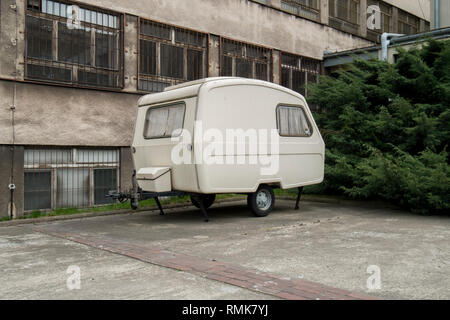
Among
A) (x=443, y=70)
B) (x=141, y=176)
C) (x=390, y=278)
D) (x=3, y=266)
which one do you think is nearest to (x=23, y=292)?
(x=3, y=266)

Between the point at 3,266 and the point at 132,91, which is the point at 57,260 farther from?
the point at 132,91

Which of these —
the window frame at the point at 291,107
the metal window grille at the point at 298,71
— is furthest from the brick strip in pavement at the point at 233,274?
the metal window grille at the point at 298,71

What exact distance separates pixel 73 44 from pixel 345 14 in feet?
44.8

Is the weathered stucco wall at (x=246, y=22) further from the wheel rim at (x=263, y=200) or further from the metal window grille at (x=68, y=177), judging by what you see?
the wheel rim at (x=263, y=200)

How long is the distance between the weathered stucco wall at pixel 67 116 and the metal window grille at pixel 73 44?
37cm

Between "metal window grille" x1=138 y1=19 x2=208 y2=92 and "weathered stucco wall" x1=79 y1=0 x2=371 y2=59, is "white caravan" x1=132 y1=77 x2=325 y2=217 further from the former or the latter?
"weathered stucco wall" x1=79 y1=0 x2=371 y2=59

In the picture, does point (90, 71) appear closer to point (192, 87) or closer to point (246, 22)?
point (192, 87)

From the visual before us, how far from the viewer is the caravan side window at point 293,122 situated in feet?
33.8

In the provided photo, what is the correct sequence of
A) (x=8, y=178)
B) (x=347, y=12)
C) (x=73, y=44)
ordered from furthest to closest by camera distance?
1. (x=347, y=12)
2. (x=73, y=44)
3. (x=8, y=178)

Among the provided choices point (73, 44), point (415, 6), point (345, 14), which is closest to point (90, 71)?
point (73, 44)

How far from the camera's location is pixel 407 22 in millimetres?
25578

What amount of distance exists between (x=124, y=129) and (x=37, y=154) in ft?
7.95

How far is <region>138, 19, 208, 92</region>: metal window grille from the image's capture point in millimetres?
13539

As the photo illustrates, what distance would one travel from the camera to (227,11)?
15.8 metres
